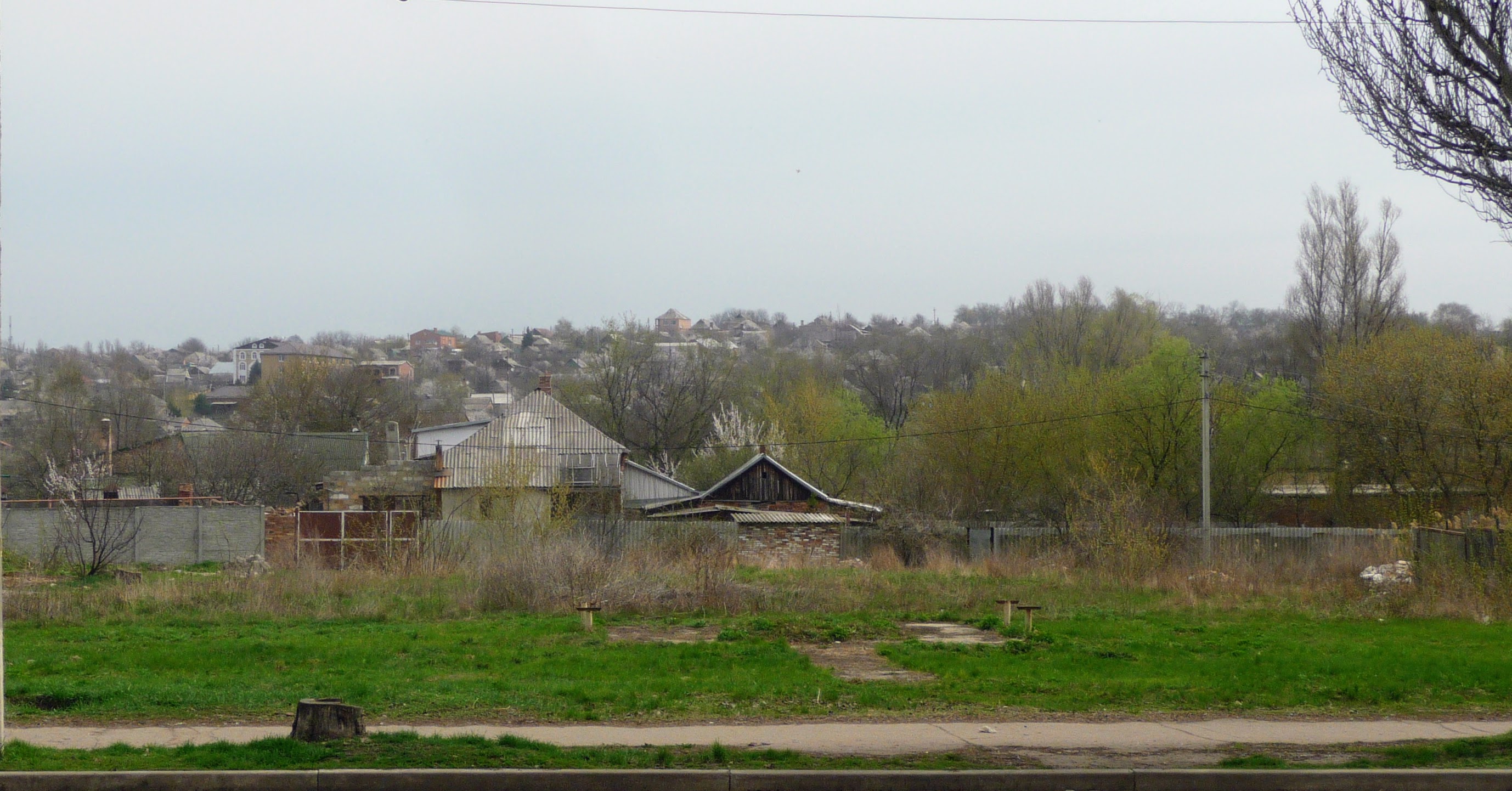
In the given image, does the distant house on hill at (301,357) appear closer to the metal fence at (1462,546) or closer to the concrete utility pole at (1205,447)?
the concrete utility pole at (1205,447)

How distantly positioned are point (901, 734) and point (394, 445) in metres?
61.0

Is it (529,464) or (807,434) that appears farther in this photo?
(807,434)

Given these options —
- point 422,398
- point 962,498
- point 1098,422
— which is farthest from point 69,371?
point 1098,422

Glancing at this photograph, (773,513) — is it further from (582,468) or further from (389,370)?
(389,370)

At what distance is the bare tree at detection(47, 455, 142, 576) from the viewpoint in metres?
26.2

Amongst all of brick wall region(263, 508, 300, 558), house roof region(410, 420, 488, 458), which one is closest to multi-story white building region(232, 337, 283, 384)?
house roof region(410, 420, 488, 458)

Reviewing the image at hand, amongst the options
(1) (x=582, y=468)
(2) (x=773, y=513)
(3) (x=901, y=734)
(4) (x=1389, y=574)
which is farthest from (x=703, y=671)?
(1) (x=582, y=468)

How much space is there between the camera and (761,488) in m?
45.6

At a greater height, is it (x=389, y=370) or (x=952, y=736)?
(x=389, y=370)

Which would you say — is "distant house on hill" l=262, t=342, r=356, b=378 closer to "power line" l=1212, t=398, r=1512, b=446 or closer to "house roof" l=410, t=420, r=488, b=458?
"house roof" l=410, t=420, r=488, b=458

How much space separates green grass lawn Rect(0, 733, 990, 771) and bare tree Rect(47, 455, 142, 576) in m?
19.5

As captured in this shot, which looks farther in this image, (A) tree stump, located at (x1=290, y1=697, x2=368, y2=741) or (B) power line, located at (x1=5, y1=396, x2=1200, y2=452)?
(B) power line, located at (x1=5, y1=396, x2=1200, y2=452)

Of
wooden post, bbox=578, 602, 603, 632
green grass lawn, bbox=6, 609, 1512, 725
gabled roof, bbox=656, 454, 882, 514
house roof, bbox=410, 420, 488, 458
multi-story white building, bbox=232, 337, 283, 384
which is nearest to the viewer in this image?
green grass lawn, bbox=6, 609, 1512, 725

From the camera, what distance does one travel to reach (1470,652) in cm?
1509
